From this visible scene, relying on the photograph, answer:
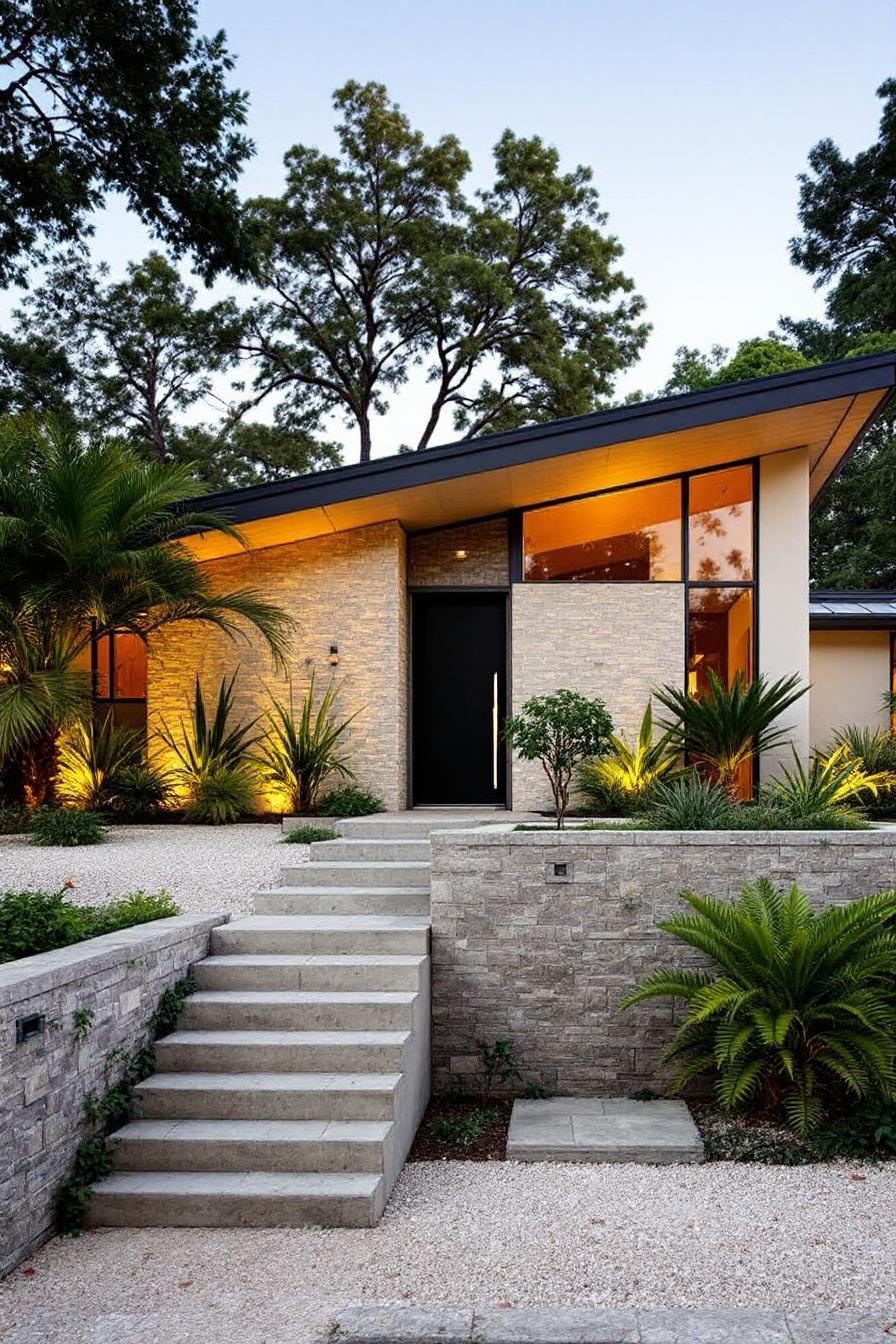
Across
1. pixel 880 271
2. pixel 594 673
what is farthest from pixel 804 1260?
pixel 880 271

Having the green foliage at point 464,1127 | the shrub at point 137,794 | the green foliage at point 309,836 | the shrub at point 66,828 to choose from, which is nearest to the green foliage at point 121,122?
the shrub at point 137,794

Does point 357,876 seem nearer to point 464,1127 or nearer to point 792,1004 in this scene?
point 464,1127

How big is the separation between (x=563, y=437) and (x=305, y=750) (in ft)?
12.4

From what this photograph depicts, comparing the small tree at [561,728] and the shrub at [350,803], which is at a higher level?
the small tree at [561,728]

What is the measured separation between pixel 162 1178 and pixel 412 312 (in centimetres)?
1974

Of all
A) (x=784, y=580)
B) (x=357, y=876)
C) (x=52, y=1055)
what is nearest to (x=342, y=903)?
(x=357, y=876)

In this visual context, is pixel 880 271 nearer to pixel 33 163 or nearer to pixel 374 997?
→ pixel 33 163

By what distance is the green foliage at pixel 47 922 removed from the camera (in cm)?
418

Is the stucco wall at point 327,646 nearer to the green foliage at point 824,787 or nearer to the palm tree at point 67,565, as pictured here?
the palm tree at point 67,565

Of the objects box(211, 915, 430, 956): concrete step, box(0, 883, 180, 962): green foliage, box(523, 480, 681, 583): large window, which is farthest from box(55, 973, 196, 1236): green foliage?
box(523, 480, 681, 583): large window

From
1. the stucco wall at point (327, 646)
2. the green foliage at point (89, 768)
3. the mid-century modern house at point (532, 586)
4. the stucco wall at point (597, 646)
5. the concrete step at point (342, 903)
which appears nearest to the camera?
the concrete step at point (342, 903)

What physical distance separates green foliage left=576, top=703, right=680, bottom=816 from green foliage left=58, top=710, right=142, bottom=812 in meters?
4.31

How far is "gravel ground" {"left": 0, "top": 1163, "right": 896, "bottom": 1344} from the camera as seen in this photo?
3.19 meters

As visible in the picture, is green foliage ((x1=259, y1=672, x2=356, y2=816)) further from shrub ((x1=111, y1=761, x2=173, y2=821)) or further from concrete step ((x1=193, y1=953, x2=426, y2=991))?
concrete step ((x1=193, y1=953, x2=426, y2=991))
